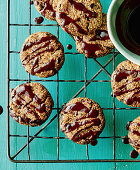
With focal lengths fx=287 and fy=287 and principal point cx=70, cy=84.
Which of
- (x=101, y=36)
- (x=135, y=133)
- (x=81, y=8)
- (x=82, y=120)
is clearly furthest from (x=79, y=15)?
(x=135, y=133)

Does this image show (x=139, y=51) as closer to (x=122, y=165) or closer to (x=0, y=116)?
(x=122, y=165)

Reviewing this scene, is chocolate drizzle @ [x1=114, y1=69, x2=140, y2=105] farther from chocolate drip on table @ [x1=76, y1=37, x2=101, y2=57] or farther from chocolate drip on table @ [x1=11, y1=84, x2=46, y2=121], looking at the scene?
chocolate drip on table @ [x1=11, y1=84, x2=46, y2=121]

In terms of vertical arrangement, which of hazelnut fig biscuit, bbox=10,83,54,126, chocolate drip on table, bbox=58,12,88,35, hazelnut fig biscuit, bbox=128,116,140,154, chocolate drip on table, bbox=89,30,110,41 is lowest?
hazelnut fig biscuit, bbox=128,116,140,154

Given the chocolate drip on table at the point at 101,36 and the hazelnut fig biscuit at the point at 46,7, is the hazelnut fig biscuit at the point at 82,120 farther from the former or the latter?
Answer: the hazelnut fig biscuit at the point at 46,7

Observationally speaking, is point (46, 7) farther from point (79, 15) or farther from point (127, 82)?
point (127, 82)

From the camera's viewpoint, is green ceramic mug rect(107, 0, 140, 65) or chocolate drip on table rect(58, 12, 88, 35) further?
chocolate drip on table rect(58, 12, 88, 35)

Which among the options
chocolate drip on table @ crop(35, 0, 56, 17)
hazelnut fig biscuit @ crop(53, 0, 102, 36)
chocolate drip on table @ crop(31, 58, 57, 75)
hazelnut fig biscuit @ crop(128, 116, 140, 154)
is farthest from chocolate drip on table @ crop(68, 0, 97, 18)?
hazelnut fig biscuit @ crop(128, 116, 140, 154)
